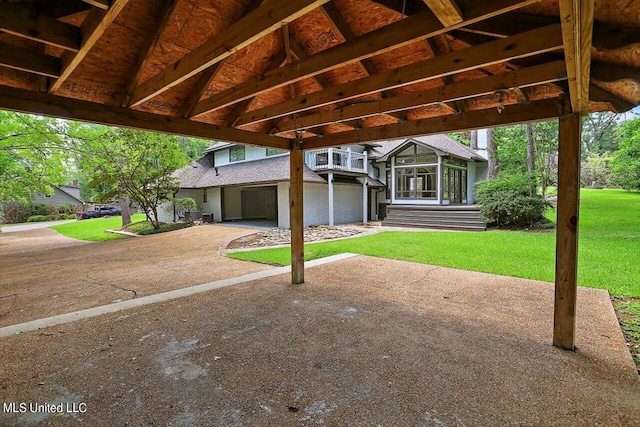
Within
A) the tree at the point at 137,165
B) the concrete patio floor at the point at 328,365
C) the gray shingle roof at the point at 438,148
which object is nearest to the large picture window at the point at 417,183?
the gray shingle roof at the point at 438,148

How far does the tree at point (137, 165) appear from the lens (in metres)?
13.6

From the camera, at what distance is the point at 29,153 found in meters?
12.1

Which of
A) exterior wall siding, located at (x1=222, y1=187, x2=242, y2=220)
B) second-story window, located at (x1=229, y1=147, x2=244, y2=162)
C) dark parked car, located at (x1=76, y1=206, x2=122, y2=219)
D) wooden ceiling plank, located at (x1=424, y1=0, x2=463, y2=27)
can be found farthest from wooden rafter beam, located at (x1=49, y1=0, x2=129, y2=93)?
dark parked car, located at (x1=76, y1=206, x2=122, y2=219)

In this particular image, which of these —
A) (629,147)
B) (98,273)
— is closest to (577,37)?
(98,273)

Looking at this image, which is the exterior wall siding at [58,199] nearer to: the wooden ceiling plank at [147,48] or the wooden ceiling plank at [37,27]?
the wooden ceiling plank at [147,48]

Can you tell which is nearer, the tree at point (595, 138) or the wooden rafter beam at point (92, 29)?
the wooden rafter beam at point (92, 29)

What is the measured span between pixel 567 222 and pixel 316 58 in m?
2.92

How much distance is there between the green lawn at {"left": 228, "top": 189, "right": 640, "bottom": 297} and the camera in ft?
20.1

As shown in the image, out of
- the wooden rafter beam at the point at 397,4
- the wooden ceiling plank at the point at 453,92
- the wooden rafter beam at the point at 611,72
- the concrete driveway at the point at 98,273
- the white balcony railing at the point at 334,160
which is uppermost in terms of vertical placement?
the white balcony railing at the point at 334,160

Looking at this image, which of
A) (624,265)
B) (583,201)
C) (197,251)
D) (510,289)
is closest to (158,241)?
(197,251)

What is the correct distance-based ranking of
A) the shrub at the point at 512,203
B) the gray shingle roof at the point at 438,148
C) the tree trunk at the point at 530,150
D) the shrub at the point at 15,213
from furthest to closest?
the shrub at the point at 15,213 < the gray shingle roof at the point at 438,148 < the tree trunk at the point at 530,150 < the shrub at the point at 512,203

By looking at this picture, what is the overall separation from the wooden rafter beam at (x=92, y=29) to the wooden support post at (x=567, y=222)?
12.4 ft

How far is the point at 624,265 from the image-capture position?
21.8 ft

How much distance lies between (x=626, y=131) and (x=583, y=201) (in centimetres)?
659
